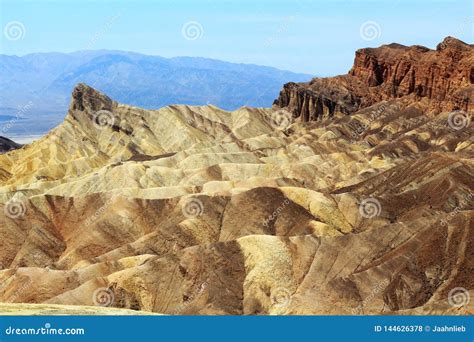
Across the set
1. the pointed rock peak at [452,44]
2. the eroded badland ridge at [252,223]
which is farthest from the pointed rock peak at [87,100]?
the pointed rock peak at [452,44]

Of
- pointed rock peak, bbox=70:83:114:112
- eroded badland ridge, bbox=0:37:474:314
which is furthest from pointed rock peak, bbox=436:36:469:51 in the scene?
pointed rock peak, bbox=70:83:114:112

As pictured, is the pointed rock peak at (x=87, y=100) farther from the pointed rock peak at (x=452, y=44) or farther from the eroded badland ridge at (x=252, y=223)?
the pointed rock peak at (x=452, y=44)

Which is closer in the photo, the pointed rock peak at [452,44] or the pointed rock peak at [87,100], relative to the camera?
the pointed rock peak at [87,100]

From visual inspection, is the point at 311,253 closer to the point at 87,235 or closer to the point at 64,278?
the point at 64,278

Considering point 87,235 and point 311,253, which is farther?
point 87,235

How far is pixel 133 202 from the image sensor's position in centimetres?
10531

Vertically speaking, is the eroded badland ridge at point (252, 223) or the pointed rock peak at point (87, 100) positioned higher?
the pointed rock peak at point (87, 100)

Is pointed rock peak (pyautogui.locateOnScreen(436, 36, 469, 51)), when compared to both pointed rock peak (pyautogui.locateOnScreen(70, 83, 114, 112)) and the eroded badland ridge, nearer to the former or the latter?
the eroded badland ridge

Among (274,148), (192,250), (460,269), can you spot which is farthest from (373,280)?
(274,148)

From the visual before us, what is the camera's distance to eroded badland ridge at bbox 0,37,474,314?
71875 mm

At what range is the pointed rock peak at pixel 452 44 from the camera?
629ft

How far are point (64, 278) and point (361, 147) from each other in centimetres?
10396

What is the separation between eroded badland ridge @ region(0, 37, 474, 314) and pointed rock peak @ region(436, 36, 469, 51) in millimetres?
11451

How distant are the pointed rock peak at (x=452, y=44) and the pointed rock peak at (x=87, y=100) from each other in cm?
8776
